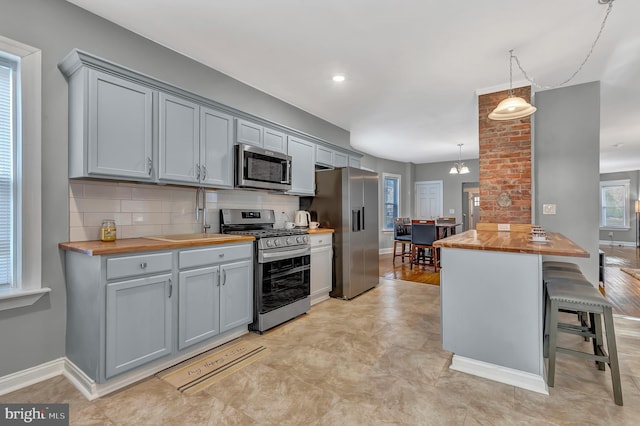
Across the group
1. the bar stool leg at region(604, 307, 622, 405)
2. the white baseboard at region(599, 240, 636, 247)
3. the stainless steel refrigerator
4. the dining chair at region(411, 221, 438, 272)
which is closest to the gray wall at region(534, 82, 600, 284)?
the bar stool leg at region(604, 307, 622, 405)

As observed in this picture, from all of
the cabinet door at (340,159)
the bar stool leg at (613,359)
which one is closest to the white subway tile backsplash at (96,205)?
the cabinet door at (340,159)

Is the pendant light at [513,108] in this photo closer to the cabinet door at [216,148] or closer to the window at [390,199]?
the cabinet door at [216,148]

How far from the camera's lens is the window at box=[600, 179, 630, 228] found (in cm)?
947

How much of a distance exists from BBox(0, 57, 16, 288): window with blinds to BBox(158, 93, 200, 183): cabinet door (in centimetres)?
86

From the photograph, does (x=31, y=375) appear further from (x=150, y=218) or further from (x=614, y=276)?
(x=614, y=276)

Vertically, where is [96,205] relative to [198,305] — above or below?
above

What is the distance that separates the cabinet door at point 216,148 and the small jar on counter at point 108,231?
0.76 meters

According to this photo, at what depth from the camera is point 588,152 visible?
339cm

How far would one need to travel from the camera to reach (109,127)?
6.98 feet

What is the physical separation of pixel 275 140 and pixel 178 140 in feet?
4.05

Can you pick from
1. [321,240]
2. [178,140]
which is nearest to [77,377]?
[178,140]

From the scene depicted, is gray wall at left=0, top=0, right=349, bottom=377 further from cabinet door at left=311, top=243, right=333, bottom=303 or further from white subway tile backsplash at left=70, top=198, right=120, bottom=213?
cabinet door at left=311, top=243, right=333, bottom=303

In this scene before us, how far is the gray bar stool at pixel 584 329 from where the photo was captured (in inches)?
Answer: 70.0

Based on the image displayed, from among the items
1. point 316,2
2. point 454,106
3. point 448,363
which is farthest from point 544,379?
point 454,106
